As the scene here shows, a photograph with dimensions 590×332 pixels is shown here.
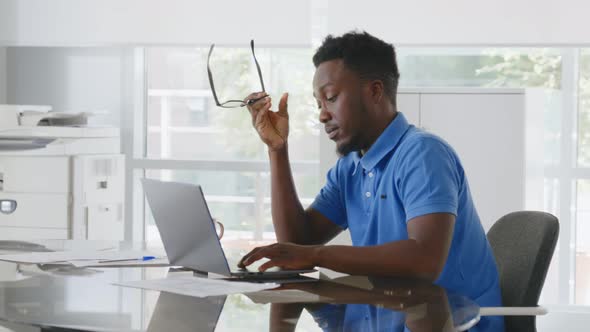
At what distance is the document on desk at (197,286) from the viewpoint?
1599 mm

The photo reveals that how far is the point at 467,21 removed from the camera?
440 cm

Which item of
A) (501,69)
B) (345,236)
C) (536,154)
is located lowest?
(345,236)

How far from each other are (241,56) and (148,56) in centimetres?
56

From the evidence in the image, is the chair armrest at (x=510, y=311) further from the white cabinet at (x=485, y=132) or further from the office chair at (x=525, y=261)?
the white cabinet at (x=485, y=132)

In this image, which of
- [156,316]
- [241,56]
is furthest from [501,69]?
[156,316]

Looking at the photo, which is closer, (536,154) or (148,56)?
(536,154)

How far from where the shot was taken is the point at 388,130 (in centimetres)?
203

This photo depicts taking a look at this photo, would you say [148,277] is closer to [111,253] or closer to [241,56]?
[111,253]

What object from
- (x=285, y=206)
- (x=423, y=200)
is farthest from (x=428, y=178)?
(x=285, y=206)

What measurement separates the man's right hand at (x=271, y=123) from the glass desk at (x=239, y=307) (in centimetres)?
54

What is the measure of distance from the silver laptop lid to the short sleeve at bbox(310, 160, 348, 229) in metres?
0.47

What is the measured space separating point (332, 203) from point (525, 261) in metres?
0.57

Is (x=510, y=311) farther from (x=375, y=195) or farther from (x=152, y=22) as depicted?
(x=152, y=22)

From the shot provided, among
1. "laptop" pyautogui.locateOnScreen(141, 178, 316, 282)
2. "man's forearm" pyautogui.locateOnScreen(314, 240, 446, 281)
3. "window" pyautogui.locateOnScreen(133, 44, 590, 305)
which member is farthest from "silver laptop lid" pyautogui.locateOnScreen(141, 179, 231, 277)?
"window" pyautogui.locateOnScreen(133, 44, 590, 305)
